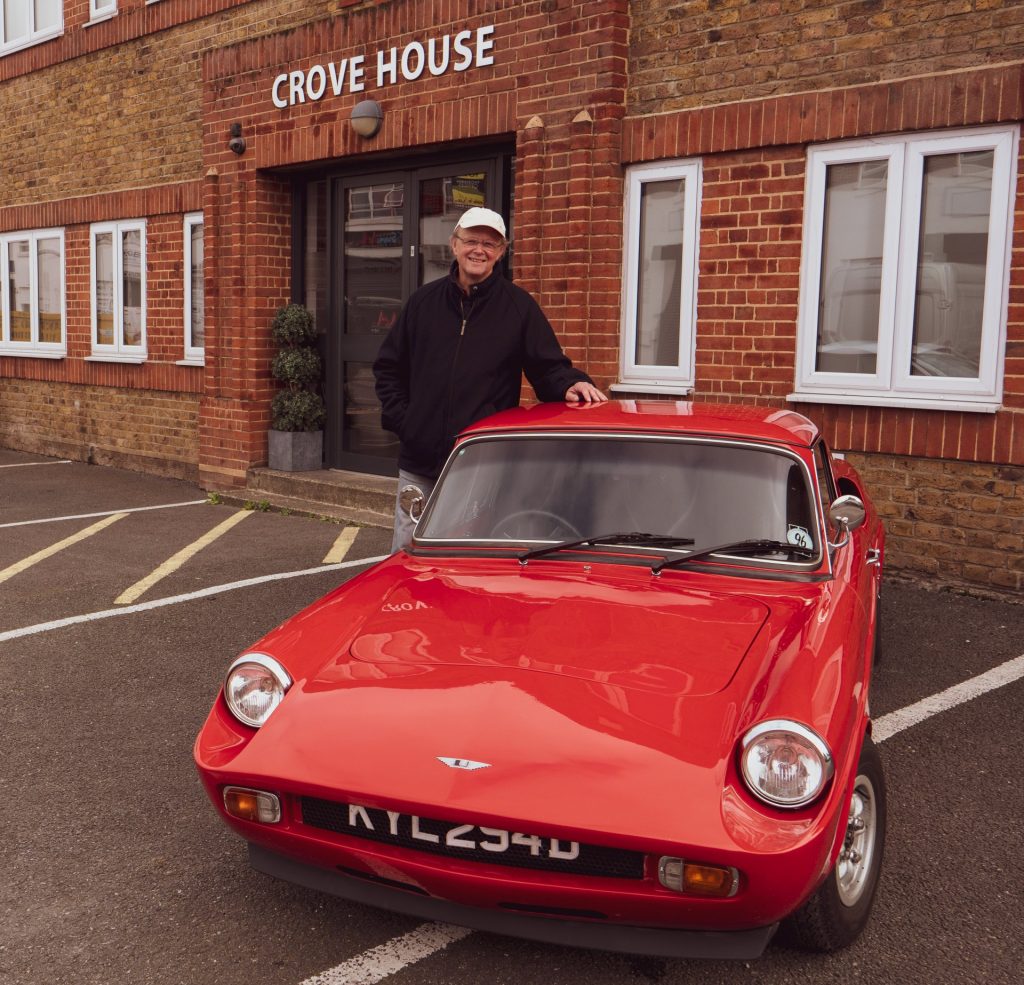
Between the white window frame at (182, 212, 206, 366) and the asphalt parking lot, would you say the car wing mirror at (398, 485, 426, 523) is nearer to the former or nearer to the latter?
the asphalt parking lot

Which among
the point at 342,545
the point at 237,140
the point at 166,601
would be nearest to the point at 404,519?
the point at 166,601

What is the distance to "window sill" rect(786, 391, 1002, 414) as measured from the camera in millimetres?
6871

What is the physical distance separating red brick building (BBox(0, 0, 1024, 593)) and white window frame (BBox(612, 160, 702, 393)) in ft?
0.07

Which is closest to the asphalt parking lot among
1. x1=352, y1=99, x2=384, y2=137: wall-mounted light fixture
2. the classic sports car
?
the classic sports car

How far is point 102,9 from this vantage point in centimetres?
1350

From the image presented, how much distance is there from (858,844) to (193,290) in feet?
35.5

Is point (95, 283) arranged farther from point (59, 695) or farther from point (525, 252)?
point (59, 695)

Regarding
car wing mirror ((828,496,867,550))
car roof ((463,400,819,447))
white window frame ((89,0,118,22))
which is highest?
white window frame ((89,0,118,22))

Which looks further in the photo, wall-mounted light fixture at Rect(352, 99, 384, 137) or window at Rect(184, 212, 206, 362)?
window at Rect(184, 212, 206, 362)

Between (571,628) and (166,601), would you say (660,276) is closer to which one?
(166,601)

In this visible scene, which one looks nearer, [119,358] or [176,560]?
[176,560]

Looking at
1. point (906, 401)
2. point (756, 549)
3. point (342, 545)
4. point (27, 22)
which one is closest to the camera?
point (756, 549)

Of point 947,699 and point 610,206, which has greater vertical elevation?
point 610,206

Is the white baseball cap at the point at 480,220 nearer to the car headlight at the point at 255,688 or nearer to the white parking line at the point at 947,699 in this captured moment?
the car headlight at the point at 255,688
